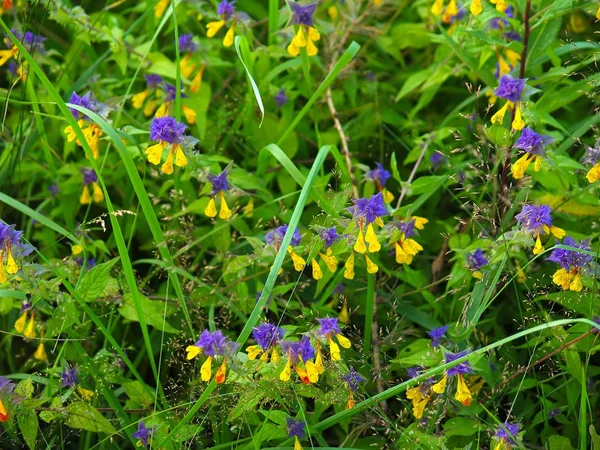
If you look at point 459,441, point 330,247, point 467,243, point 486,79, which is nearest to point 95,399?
point 330,247

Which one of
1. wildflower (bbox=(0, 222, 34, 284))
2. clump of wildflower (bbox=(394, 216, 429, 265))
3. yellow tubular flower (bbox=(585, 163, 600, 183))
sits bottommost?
clump of wildflower (bbox=(394, 216, 429, 265))

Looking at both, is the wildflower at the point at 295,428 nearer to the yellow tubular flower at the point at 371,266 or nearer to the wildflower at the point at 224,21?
the yellow tubular flower at the point at 371,266

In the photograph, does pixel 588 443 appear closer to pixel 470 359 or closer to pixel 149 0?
pixel 470 359

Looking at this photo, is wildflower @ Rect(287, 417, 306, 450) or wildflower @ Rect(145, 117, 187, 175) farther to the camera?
wildflower @ Rect(145, 117, 187, 175)

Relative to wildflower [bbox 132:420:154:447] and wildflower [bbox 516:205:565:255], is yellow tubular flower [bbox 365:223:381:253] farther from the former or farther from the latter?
wildflower [bbox 132:420:154:447]

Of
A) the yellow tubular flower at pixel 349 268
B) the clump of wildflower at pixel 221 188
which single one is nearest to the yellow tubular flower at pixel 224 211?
the clump of wildflower at pixel 221 188

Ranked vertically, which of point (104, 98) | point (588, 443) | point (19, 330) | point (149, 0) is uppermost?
point (149, 0)

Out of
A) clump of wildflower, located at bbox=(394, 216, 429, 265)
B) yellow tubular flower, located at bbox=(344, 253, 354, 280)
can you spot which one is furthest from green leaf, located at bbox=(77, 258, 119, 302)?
clump of wildflower, located at bbox=(394, 216, 429, 265)
